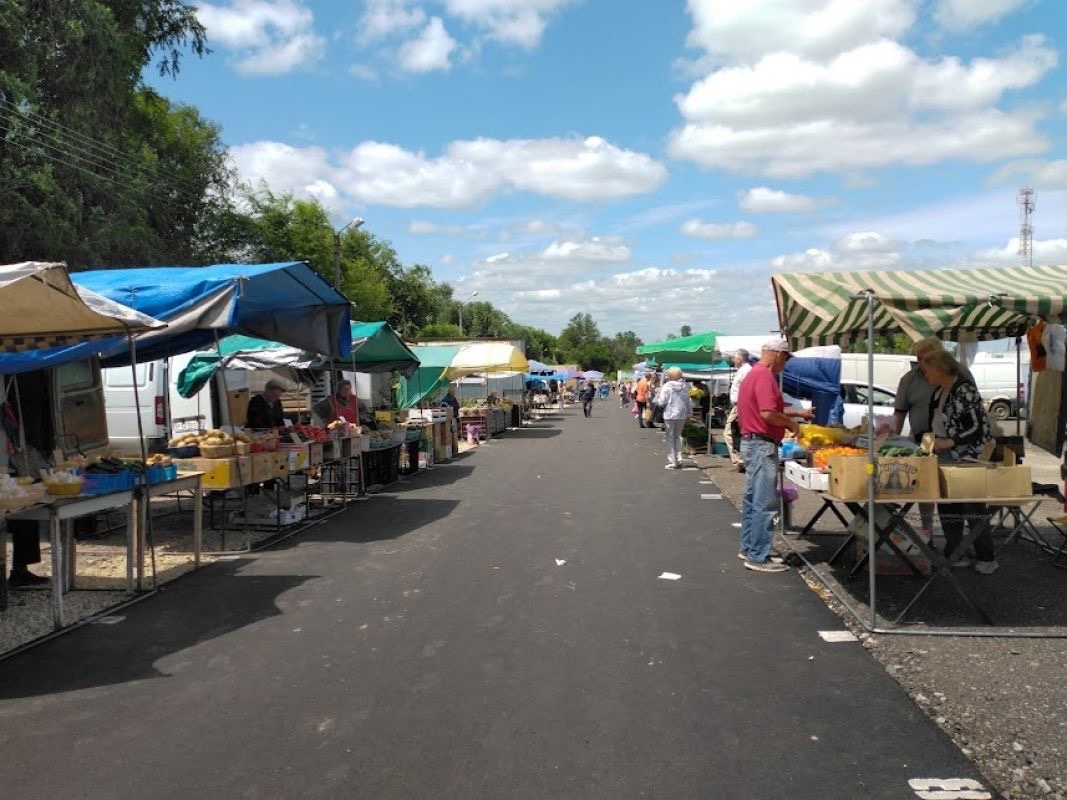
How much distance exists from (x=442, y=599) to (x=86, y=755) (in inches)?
120

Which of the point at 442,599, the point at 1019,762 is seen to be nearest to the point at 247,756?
the point at 442,599

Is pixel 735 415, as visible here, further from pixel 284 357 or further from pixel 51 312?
pixel 51 312

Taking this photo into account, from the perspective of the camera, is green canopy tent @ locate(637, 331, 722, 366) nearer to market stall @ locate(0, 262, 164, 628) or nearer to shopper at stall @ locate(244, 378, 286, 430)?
shopper at stall @ locate(244, 378, 286, 430)

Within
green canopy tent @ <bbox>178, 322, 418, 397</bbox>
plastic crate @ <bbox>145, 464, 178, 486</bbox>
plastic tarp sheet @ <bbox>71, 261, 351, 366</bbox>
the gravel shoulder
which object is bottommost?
the gravel shoulder

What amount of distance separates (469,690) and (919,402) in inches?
195

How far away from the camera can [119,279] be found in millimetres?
8633

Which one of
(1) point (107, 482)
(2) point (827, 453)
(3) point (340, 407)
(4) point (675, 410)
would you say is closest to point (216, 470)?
(1) point (107, 482)

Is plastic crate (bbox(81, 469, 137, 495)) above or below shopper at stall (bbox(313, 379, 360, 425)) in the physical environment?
below

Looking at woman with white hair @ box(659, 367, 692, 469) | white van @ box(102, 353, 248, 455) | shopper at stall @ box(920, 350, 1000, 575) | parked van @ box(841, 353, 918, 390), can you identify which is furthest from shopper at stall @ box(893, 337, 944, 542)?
parked van @ box(841, 353, 918, 390)

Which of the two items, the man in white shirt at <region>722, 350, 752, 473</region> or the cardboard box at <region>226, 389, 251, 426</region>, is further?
the cardboard box at <region>226, 389, 251, 426</region>

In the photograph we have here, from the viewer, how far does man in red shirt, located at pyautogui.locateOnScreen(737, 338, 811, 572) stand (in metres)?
7.25

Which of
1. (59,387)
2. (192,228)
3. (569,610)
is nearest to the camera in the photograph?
(569,610)

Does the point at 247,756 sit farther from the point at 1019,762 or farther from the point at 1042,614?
the point at 1042,614

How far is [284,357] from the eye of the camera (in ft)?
52.7
